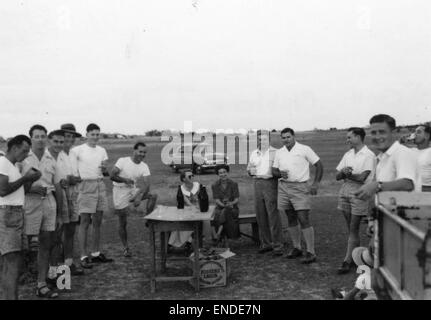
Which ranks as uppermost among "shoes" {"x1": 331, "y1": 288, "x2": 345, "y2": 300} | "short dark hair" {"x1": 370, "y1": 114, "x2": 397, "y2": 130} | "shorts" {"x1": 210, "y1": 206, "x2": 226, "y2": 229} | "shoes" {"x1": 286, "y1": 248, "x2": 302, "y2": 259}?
"short dark hair" {"x1": 370, "y1": 114, "x2": 397, "y2": 130}

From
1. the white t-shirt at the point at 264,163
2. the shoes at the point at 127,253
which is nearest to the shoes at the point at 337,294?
the white t-shirt at the point at 264,163

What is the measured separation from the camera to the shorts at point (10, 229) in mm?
4570

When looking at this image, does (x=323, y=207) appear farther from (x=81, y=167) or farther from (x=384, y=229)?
(x=384, y=229)

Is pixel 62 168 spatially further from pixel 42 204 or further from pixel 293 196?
pixel 293 196

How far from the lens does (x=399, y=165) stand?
405cm

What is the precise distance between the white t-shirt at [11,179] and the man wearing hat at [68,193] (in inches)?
36.8

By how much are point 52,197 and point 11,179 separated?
0.95 m

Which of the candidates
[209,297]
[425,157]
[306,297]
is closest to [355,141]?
[425,157]

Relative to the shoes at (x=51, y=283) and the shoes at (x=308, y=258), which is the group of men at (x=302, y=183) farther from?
the shoes at (x=51, y=283)

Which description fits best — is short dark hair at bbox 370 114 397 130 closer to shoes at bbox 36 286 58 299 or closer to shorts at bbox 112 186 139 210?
shorts at bbox 112 186 139 210

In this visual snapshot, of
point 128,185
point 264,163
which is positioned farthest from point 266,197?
point 128,185

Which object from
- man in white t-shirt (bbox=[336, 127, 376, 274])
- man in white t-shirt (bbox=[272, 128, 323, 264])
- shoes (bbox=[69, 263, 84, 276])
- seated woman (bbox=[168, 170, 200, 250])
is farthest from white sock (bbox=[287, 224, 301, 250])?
shoes (bbox=[69, 263, 84, 276])

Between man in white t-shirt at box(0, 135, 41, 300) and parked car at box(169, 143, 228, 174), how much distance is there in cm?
1647

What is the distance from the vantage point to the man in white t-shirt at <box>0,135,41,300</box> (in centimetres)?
457
